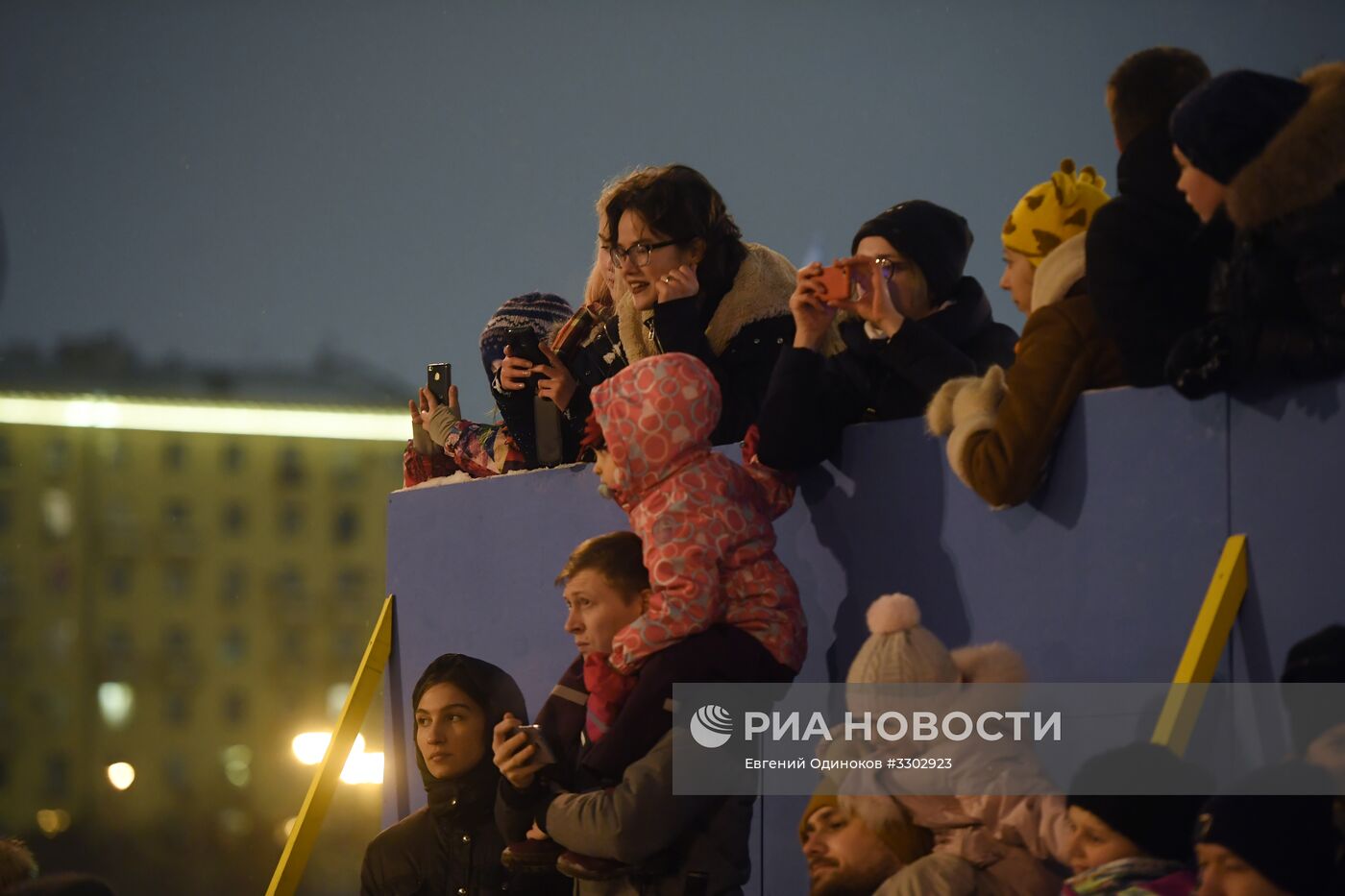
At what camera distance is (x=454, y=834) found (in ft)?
14.3

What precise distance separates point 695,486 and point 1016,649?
67 centimetres

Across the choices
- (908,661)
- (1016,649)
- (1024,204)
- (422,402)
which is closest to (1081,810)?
(908,661)

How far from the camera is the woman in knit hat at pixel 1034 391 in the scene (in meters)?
3.22

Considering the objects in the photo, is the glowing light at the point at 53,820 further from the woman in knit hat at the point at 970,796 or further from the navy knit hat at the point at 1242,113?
the navy knit hat at the point at 1242,113

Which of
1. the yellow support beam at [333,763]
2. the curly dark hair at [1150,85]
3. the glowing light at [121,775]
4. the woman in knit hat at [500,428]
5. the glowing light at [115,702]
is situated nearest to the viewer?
the curly dark hair at [1150,85]

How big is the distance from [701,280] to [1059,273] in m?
1.15

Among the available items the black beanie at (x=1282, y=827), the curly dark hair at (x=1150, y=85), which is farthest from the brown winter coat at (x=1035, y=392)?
the black beanie at (x=1282, y=827)

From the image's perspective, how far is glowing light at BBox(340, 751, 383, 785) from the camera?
5.42m

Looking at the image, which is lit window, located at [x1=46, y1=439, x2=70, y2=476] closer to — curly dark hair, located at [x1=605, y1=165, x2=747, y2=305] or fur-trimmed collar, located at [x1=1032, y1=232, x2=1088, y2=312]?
curly dark hair, located at [x1=605, y1=165, x2=747, y2=305]

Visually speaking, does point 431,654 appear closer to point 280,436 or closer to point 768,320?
point 768,320

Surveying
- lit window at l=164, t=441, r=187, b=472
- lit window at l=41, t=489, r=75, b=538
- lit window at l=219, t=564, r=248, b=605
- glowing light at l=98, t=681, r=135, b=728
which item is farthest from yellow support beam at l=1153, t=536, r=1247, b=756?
lit window at l=41, t=489, r=75, b=538

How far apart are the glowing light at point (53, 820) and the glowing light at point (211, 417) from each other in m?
5.85

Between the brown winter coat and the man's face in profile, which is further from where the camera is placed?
the brown winter coat

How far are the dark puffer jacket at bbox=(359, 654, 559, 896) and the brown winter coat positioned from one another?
1565 mm
